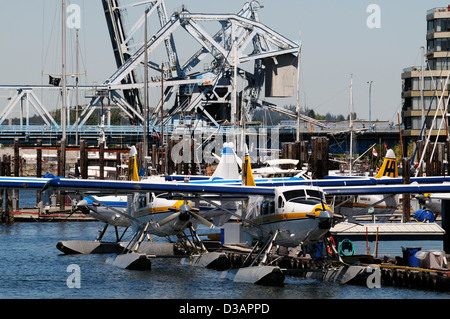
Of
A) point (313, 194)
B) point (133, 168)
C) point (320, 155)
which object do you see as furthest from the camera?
point (320, 155)

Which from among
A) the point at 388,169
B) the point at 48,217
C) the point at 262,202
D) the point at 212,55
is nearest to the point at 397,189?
the point at 262,202

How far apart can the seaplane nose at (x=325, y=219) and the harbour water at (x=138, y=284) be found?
226cm

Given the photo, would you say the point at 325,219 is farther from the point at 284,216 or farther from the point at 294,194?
the point at 294,194

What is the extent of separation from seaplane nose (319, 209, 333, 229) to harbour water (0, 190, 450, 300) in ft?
7.40

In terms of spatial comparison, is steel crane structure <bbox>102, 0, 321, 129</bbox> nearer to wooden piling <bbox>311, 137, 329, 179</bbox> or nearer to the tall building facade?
the tall building facade

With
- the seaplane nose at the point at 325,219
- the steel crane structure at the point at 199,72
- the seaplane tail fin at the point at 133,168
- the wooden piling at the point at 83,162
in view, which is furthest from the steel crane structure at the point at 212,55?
the seaplane nose at the point at 325,219

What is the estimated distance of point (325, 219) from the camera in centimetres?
2622

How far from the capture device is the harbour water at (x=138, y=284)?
27531 millimetres

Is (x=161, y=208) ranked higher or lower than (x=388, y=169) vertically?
lower

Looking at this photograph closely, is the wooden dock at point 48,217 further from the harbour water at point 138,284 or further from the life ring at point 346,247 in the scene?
the life ring at point 346,247

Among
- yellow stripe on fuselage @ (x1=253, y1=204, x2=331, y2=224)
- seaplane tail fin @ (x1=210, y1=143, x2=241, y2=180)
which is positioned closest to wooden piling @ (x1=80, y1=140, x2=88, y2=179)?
seaplane tail fin @ (x1=210, y1=143, x2=241, y2=180)

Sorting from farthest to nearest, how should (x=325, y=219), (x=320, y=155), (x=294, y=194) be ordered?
(x=320, y=155) → (x=294, y=194) → (x=325, y=219)

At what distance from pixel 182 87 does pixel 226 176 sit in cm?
6355

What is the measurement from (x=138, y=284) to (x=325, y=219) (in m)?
7.56
